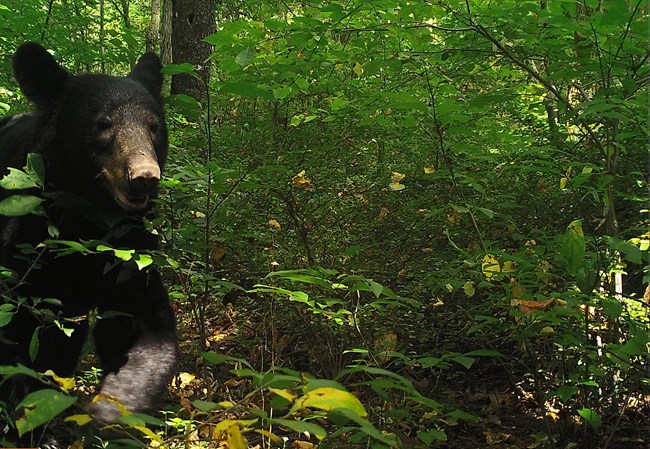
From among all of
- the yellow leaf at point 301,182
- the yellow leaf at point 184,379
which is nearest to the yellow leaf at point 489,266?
the yellow leaf at point 301,182

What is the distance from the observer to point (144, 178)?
9.42 feet

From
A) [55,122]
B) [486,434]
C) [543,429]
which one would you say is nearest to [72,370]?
[55,122]

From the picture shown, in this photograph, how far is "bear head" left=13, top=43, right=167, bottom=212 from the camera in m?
3.15

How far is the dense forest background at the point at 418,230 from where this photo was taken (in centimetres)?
291

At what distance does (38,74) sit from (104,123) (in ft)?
1.72

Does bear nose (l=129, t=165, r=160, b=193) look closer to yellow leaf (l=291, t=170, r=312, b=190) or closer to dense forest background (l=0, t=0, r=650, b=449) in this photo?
dense forest background (l=0, t=0, r=650, b=449)

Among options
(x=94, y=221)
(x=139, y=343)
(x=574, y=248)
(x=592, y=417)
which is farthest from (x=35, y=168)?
(x=592, y=417)

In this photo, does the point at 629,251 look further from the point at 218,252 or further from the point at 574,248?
the point at 218,252

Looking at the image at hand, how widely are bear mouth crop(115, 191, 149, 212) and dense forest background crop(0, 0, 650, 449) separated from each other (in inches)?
3.7

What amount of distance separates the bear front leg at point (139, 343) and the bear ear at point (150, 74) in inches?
53.3

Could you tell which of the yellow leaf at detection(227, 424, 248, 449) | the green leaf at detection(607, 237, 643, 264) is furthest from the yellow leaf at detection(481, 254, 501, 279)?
the yellow leaf at detection(227, 424, 248, 449)

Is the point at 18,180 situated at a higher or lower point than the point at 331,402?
higher

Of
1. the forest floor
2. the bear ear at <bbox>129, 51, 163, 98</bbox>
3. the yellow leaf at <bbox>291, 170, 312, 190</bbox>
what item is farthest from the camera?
the yellow leaf at <bbox>291, 170, 312, 190</bbox>

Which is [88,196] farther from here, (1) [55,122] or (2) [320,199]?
(2) [320,199]
